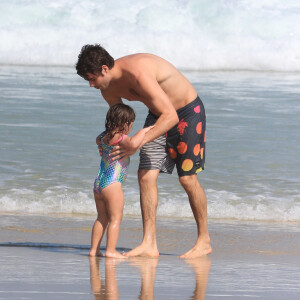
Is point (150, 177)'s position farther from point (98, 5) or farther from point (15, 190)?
point (98, 5)

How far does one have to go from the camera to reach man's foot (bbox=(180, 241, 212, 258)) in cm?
458

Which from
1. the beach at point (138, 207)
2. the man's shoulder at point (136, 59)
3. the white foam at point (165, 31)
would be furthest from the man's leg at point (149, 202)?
the white foam at point (165, 31)

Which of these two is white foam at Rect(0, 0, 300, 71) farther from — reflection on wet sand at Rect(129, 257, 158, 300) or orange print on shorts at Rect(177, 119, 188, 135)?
reflection on wet sand at Rect(129, 257, 158, 300)

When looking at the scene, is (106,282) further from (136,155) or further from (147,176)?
(136,155)

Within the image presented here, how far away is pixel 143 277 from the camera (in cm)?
377

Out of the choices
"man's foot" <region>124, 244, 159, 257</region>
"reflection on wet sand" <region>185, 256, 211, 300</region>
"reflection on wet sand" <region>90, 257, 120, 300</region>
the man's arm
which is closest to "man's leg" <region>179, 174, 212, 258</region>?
"reflection on wet sand" <region>185, 256, 211, 300</region>

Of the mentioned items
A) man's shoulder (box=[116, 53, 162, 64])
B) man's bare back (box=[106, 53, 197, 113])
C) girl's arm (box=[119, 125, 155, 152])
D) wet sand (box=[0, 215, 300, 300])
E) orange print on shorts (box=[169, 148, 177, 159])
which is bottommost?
wet sand (box=[0, 215, 300, 300])

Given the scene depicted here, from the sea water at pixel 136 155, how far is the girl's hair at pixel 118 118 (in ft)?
6.59

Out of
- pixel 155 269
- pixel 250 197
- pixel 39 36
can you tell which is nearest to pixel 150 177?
pixel 155 269

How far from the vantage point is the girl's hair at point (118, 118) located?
4.31m

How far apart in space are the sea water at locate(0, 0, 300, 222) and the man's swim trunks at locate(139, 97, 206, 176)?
1.54 metres

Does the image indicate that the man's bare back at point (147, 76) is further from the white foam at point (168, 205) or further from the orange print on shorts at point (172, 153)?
the white foam at point (168, 205)

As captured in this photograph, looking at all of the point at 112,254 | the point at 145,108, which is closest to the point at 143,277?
the point at 112,254

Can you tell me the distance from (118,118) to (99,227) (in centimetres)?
63
